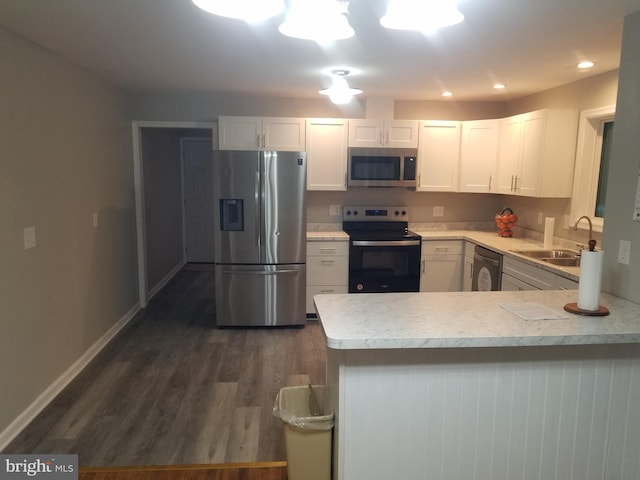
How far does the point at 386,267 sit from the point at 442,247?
629 mm

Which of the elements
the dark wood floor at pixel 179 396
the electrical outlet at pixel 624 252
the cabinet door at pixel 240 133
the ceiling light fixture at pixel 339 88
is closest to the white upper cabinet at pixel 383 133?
the ceiling light fixture at pixel 339 88

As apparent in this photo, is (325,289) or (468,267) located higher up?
(468,267)

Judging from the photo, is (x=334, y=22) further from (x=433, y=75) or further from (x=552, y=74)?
(x=552, y=74)

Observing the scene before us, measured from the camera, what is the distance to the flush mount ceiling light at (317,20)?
56.8 inches

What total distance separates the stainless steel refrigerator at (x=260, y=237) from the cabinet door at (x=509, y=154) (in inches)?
78.2

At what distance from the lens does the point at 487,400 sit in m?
1.92

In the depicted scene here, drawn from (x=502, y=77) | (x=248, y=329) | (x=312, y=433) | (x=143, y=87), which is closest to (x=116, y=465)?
(x=312, y=433)

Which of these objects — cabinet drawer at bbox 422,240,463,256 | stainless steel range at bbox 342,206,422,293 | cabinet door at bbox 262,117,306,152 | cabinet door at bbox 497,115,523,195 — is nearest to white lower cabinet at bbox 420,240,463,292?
cabinet drawer at bbox 422,240,463,256

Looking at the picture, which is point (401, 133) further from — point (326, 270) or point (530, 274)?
→ point (530, 274)

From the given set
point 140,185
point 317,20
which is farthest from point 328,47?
point 140,185

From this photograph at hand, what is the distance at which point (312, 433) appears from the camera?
1.97m

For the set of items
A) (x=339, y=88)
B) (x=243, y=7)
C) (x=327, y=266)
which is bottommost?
(x=327, y=266)

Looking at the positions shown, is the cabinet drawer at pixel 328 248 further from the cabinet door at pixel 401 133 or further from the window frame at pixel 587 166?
the window frame at pixel 587 166

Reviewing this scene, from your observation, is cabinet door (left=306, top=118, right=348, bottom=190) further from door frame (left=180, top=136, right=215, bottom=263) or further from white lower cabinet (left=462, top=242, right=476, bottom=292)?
door frame (left=180, top=136, right=215, bottom=263)
